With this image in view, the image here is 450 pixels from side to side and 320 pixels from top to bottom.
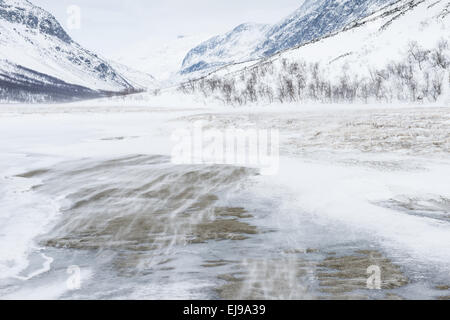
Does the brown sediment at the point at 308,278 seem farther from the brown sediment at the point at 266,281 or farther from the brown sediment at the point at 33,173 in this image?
the brown sediment at the point at 33,173

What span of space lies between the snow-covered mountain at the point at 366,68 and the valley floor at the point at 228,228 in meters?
58.7

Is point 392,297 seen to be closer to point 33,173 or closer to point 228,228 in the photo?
point 228,228

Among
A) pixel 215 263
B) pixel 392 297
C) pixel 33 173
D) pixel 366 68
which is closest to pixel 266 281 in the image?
pixel 215 263

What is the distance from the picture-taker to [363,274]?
497cm

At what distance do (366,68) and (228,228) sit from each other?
252 ft

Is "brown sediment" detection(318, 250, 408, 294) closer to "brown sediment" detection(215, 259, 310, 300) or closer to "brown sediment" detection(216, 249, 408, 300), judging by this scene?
"brown sediment" detection(216, 249, 408, 300)

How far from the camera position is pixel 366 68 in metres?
77.2

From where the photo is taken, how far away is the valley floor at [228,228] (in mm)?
4734

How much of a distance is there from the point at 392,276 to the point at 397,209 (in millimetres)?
3321

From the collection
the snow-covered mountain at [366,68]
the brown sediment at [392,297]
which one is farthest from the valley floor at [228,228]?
the snow-covered mountain at [366,68]

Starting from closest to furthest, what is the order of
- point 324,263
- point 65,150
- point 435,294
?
1. point 435,294
2. point 324,263
3. point 65,150

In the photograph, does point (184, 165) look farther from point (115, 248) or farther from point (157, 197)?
point (115, 248)

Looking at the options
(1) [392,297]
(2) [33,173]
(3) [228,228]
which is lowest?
(1) [392,297]
